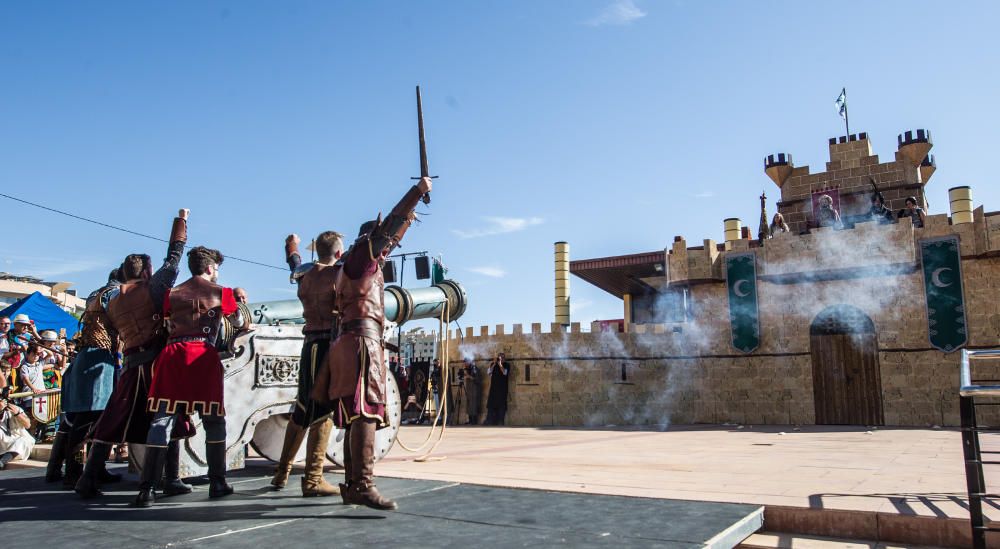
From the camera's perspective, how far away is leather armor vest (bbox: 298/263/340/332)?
4.48 metres

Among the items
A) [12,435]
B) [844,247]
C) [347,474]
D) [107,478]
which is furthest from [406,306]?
[844,247]

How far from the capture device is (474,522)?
10.7 ft

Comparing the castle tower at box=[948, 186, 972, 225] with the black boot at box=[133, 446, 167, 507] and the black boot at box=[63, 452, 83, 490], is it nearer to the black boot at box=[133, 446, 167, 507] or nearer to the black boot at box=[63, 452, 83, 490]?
the black boot at box=[133, 446, 167, 507]

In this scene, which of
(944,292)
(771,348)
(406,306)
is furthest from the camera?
(771,348)

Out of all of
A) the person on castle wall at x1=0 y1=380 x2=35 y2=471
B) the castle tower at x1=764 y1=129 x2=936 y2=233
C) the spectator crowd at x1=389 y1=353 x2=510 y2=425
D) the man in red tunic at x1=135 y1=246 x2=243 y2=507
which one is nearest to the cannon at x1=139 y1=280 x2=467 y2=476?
the man in red tunic at x1=135 y1=246 x2=243 y2=507

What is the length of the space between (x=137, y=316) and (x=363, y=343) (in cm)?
156

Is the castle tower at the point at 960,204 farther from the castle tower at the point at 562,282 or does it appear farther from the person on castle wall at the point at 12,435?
the person on castle wall at the point at 12,435

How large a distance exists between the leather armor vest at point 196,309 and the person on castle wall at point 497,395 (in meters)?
14.9

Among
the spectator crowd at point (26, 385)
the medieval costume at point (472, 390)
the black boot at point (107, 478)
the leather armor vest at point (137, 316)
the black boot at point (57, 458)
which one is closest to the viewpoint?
A: the leather armor vest at point (137, 316)

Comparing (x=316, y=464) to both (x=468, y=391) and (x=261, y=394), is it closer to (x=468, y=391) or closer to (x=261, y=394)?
(x=261, y=394)

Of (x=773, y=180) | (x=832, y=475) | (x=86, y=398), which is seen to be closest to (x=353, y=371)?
(x=86, y=398)

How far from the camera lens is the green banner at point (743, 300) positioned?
53.9 ft

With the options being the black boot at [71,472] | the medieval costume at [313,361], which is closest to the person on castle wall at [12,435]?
the black boot at [71,472]

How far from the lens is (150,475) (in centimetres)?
395
